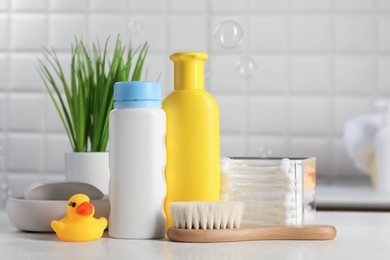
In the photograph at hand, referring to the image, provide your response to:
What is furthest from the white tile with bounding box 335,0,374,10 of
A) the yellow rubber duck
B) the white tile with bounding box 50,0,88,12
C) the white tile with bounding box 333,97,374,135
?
the yellow rubber duck

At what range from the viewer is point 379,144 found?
1839mm

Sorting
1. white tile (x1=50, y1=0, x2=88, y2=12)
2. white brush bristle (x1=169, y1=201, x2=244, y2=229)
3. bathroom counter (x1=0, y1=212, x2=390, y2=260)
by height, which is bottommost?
bathroom counter (x1=0, y1=212, x2=390, y2=260)

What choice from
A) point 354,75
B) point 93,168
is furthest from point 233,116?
point 93,168

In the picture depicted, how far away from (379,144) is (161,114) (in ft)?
4.11

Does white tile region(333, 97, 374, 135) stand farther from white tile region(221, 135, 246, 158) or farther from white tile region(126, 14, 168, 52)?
white tile region(126, 14, 168, 52)

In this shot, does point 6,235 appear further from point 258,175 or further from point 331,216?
point 331,216

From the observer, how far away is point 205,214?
26.6 inches

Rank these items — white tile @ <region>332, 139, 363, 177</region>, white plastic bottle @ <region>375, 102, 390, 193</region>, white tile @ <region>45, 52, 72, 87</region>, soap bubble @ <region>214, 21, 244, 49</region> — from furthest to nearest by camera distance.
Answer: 1. white tile @ <region>45, 52, 72, 87</region>
2. white tile @ <region>332, 139, 363, 177</region>
3. white plastic bottle @ <region>375, 102, 390, 193</region>
4. soap bubble @ <region>214, 21, 244, 49</region>

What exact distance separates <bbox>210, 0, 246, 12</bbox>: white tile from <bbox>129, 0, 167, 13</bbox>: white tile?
0.58 ft

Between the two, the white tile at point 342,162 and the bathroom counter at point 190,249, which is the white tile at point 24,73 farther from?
the bathroom counter at point 190,249

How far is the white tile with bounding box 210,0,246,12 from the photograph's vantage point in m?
2.18

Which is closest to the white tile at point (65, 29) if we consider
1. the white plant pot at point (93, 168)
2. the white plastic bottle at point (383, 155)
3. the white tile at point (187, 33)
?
the white tile at point (187, 33)

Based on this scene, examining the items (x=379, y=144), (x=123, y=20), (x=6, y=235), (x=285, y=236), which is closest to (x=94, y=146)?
(x=6, y=235)

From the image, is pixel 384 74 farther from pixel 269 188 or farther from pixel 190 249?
pixel 190 249
